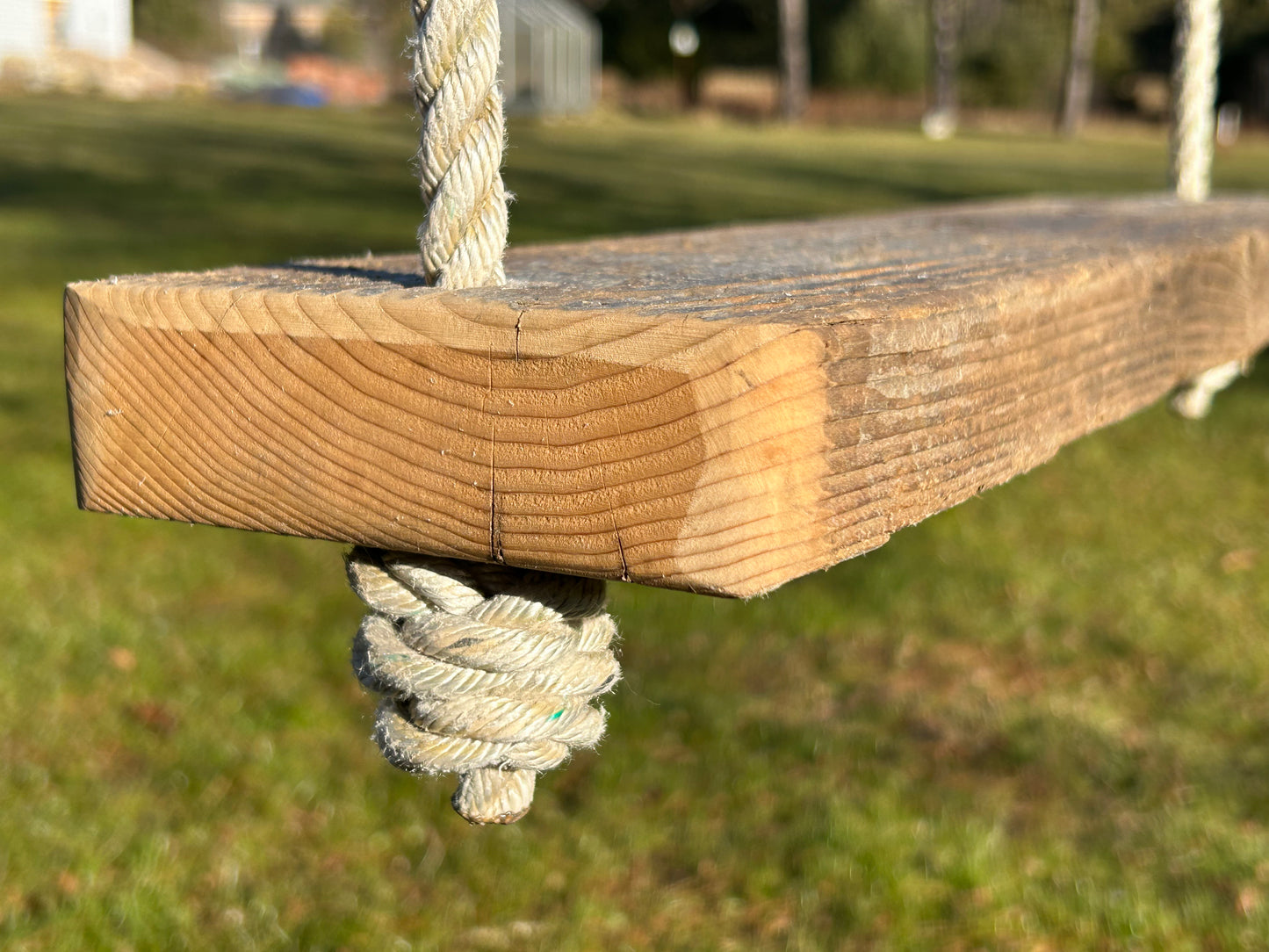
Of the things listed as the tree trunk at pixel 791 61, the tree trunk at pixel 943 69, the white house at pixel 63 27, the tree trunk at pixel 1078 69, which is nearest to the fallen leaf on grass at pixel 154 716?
the white house at pixel 63 27

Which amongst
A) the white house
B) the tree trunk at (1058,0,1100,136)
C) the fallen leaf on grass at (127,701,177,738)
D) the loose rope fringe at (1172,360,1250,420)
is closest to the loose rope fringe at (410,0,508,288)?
the loose rope fringe at (1172,360,1250,420)

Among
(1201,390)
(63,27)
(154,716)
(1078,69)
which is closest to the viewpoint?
(1201,390)

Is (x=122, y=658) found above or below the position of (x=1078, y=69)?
below

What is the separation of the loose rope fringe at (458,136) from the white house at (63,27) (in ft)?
85.1

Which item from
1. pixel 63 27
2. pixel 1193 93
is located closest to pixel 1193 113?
pixel 1193 93

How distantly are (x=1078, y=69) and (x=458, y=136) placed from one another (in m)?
27.6

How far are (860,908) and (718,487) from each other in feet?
8.13

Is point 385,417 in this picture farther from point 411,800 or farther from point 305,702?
point 305,702

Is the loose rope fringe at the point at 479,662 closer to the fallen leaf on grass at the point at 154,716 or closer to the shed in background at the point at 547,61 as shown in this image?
the fallen leaf on grass at the point at 154,716

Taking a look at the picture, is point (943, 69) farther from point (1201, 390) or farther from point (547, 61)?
point (1201, 390)

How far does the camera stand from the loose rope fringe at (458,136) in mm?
978

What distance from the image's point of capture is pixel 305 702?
3.78 metres

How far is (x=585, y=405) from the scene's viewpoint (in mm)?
849

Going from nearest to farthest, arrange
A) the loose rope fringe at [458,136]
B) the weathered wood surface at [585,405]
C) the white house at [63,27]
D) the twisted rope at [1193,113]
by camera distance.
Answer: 1. the weathered wood surface at [585,405]
2. the loose rope fringe at [458,136]
3. the twisted rope at [1193,113]
4. the white house at [63,27]
